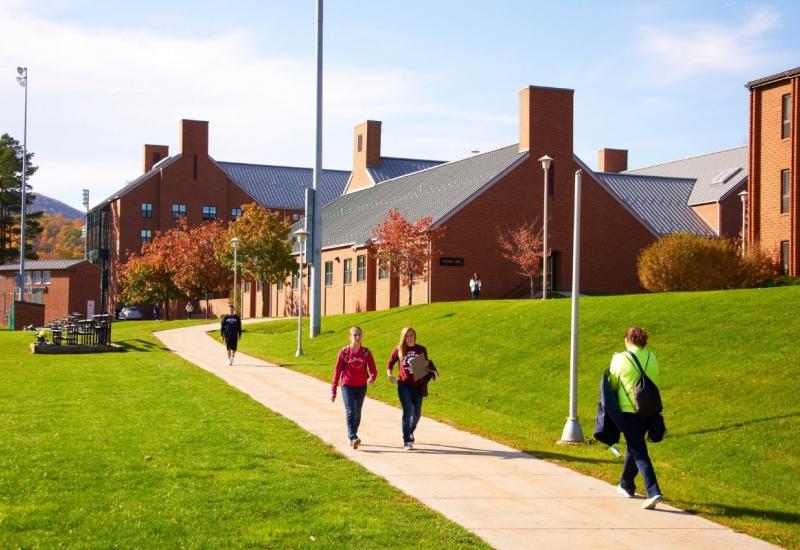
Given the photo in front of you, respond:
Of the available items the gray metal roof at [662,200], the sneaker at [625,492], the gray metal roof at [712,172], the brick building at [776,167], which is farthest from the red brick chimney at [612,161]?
the sneaker at [625,492]

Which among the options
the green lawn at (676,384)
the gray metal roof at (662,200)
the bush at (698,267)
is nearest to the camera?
the green lawn at (676,384)

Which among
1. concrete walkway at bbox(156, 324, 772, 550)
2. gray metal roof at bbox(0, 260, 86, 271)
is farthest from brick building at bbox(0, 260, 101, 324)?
concrete walkway at bbox(156, 324, 772, 550)

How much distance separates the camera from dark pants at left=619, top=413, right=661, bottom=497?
10.7 metres

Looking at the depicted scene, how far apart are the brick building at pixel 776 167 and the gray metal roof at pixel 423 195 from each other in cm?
1447

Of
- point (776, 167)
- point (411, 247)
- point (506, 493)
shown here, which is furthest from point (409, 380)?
point (411, 247)

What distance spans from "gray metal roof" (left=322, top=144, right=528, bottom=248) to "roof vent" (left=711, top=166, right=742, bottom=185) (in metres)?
16.3

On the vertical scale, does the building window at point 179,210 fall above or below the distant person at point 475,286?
above

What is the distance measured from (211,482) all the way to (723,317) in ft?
46.0

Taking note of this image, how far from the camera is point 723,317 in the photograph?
72.3 ft

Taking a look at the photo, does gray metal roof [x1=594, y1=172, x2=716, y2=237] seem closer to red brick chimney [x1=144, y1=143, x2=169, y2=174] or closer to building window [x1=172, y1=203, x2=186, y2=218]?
building window [x1=172, y1=203, x2=186, y2=218]

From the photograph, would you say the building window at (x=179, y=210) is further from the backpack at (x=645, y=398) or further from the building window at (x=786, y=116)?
the backpack at (x=645, y=398)

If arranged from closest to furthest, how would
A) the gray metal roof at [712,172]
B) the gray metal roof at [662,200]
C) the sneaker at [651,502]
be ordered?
the sneaker at [651,502], the gray metal roof at [662,200], the gray metal roof at [712,172]

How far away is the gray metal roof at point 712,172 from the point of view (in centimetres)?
6347

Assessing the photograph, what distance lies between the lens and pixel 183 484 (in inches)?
431
